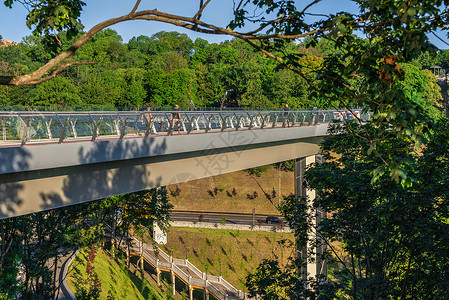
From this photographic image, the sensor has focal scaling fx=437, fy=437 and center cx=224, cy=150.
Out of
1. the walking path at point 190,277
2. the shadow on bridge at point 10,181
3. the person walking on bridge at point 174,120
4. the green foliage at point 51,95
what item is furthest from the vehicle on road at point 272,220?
the shadow on bridge at point 10,181

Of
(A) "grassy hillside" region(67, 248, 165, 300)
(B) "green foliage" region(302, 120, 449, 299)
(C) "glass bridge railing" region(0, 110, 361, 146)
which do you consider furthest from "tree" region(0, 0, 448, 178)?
(A) "grassy hillside" region(67, 248, 165, 300)

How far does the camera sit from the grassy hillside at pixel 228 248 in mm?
40156

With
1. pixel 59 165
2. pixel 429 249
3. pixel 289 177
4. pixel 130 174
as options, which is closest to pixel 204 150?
pixel 130 174

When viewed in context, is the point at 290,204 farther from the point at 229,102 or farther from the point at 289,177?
the point at 229,102

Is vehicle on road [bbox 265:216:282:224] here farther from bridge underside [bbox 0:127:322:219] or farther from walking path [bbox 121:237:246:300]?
bridge underside [bbox 0:127:322:219]

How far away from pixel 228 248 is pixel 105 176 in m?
31.1

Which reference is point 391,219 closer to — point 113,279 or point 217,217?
point 113,279

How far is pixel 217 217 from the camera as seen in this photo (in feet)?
155

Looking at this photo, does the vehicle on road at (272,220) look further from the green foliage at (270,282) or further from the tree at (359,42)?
the tree at (359,42)

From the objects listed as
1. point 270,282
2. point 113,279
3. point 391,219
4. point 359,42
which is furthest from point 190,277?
point 359,42

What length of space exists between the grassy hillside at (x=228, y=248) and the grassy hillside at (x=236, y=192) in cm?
778

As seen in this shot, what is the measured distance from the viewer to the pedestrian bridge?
9781 mm

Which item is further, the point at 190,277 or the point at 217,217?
the point at 217,217

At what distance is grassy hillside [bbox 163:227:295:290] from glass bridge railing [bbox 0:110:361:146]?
2328 centimetres
